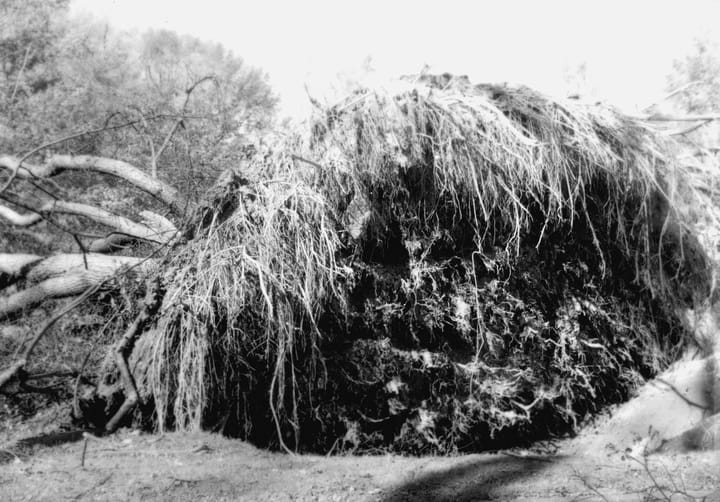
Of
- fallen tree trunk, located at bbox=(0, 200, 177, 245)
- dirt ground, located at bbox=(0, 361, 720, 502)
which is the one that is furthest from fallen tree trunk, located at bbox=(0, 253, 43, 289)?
dirt ground, located at bbox=(0, 361, 720, 502)

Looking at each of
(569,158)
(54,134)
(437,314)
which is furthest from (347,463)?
(54,134)

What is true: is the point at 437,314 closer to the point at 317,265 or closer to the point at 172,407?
the point at 317,265

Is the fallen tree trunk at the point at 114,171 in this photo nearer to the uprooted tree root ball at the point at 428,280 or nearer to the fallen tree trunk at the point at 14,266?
the fallen tree trunk at the point at 14,266

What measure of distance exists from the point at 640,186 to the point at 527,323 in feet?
4.98

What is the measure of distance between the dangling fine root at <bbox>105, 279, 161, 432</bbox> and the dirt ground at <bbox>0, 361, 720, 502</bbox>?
338mm

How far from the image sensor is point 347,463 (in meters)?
5.31

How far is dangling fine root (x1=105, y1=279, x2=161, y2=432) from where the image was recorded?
210 inches

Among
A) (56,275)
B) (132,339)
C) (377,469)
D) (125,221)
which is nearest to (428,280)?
(377,469)

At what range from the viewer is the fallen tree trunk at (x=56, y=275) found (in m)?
6.50

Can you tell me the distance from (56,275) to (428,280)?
369 centimetres

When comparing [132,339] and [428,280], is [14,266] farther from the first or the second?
[428,280]

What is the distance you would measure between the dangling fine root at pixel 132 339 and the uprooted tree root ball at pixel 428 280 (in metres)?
0.10

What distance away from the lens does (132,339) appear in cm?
543

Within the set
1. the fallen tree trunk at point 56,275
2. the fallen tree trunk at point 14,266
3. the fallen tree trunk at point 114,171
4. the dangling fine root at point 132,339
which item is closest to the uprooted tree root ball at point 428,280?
the dangling fine root at point 132,339
